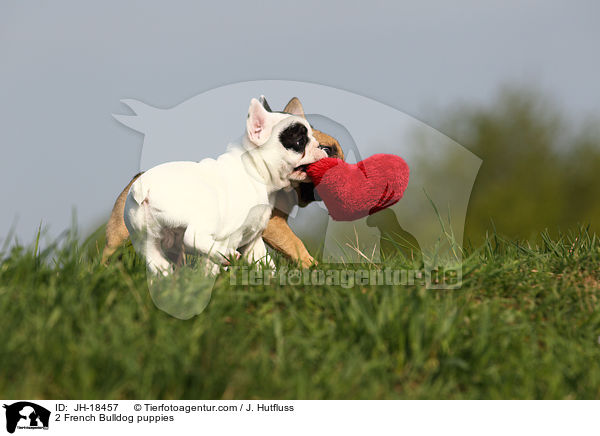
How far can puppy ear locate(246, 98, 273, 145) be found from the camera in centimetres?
348

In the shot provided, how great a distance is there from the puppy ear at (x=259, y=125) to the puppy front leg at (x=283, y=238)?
0.72m

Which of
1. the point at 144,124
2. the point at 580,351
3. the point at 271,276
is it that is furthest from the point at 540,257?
the point at 144,124

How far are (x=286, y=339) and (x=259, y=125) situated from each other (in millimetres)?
1556

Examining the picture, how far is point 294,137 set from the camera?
360 cm

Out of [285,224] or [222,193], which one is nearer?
[222,193]

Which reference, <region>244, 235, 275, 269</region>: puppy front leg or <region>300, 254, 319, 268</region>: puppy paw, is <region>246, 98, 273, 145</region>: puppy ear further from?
<region>300, 254, 319, 268</region>: puppy paw

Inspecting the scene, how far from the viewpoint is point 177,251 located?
3.59m

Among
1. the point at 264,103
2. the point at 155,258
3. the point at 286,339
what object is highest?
the point at 264,103

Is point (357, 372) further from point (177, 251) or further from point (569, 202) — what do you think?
point (569, 202)

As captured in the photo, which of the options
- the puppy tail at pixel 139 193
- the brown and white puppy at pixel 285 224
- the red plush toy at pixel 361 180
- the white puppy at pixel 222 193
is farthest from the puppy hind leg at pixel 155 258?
the red plush toy at pixel 361 180

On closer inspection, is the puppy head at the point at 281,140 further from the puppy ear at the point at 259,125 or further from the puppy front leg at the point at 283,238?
the puppy front leg at the point at 283,238
